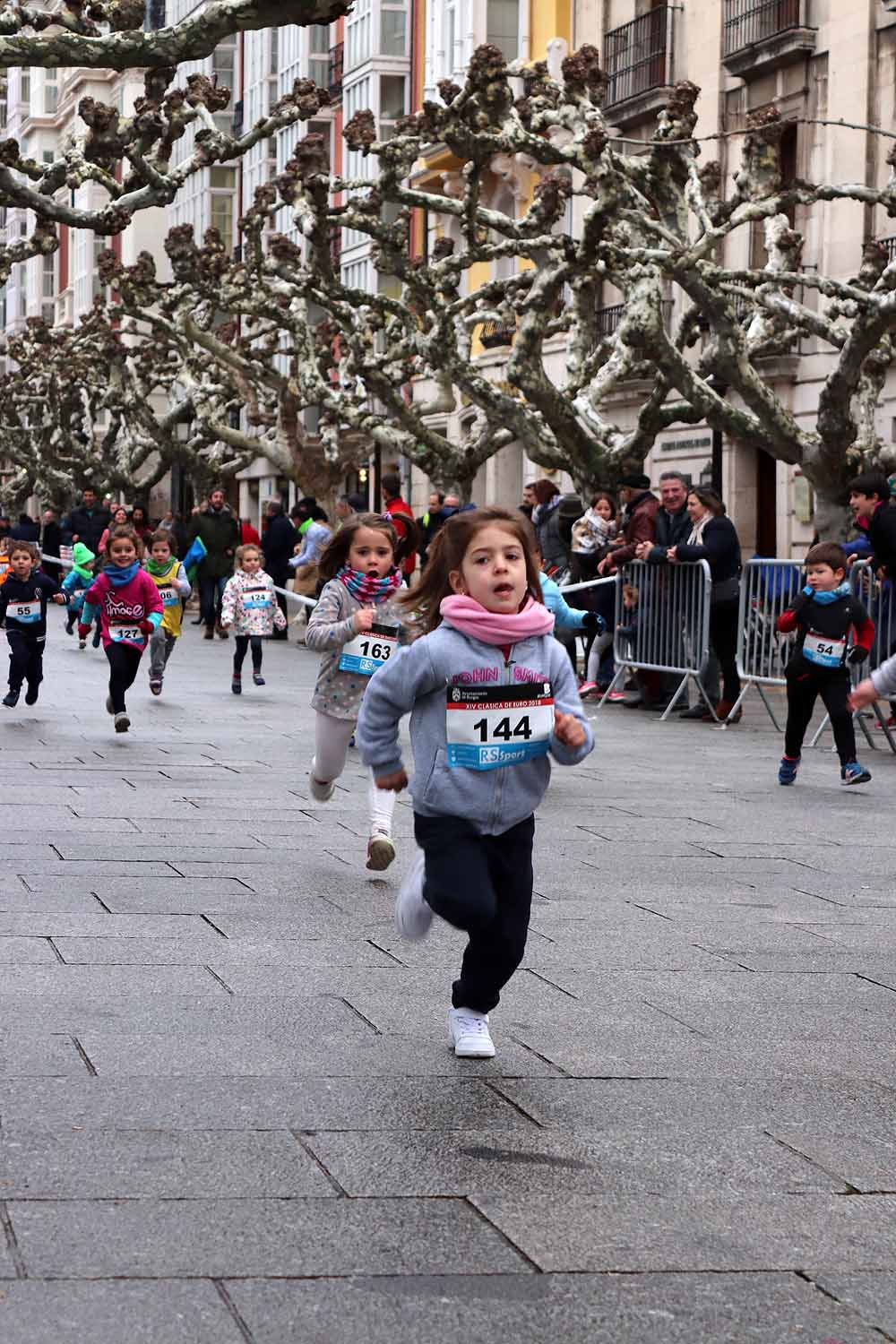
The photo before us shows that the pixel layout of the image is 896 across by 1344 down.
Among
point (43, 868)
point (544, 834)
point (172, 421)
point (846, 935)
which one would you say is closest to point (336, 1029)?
point (846, 935)

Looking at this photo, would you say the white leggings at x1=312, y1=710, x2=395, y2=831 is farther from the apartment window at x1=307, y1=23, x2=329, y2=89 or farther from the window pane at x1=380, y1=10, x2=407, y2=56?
the apartment window at x1=307, y1=23, x2=329, y2=89

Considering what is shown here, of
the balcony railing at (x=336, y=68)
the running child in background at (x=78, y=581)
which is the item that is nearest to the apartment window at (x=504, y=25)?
the balcony railing at (x=336, y=68)

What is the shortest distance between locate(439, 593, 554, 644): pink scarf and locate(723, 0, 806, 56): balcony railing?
28.1 m

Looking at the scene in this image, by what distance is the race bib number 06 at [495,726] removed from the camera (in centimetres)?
541

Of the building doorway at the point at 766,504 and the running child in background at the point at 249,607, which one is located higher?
the building doorway at the point at 766,504

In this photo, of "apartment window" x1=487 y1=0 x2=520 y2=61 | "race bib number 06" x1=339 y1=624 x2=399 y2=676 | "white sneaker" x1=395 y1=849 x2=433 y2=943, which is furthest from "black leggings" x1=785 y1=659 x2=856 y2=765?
"apartment window" x1=487 y1=0 x2=520 y2=61

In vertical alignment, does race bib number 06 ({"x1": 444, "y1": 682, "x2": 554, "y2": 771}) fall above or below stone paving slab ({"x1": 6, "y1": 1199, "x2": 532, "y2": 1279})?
above

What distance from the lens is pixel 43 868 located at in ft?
27.4

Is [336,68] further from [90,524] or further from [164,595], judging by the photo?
[164,595]

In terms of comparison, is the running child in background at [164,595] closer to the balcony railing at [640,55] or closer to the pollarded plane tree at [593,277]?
the pollarded plane tree at [593,277]

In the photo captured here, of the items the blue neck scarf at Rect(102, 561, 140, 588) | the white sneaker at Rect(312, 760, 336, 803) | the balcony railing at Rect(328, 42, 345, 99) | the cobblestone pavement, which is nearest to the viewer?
the cobblestone pavement

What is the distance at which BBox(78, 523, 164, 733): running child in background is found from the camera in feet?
49.0

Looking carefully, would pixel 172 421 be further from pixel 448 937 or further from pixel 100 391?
pixel 448 937

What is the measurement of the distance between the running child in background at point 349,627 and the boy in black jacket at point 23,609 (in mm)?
6853
